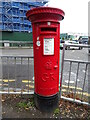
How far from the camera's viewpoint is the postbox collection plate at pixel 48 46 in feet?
7.03

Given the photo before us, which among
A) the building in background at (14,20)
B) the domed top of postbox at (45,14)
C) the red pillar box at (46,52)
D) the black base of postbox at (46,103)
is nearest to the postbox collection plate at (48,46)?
the red pillar box at (46,52)

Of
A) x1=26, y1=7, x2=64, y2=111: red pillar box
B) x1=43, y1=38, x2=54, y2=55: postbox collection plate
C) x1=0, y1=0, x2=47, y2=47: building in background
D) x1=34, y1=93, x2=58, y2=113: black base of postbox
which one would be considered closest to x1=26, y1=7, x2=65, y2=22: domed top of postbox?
x1=26, y1=7, x2=64, y2=111: red pillar box

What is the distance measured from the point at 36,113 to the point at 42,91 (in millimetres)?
497

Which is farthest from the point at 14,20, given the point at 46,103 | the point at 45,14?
the point at 46,103

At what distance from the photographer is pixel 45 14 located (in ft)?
6.59

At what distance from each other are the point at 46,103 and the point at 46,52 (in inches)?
41.0

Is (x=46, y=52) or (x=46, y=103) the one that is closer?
(x=46, y=52)

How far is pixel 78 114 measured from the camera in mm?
2426

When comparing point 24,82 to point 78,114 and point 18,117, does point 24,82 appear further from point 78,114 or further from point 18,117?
point 78,114

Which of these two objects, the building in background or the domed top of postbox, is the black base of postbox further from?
the building in background

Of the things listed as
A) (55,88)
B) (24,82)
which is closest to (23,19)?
(24,82)

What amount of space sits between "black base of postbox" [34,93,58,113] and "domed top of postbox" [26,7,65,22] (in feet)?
4.96

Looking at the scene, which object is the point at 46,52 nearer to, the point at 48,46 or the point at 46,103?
the point at 48,46

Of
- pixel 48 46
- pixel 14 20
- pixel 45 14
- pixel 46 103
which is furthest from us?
pixel 14 20
